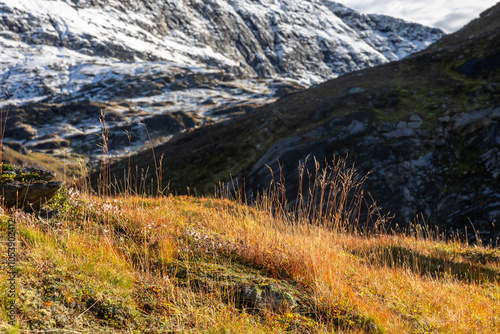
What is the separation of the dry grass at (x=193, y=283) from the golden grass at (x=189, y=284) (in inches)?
0.5

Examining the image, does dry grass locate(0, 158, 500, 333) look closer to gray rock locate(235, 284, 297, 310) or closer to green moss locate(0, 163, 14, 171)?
gray rock locate(235, 284, 297, 310)

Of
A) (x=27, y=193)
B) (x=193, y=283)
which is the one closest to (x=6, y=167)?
(x=27, y=193)

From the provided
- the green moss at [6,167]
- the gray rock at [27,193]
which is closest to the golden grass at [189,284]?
the gray rock at [27,193]

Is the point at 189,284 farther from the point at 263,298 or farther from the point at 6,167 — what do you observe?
the point at 6,167

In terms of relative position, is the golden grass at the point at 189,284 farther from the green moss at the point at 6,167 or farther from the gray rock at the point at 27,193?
the green moss at the point at 6,167

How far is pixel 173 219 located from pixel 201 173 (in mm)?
14679

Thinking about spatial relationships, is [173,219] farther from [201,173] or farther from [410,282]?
[201,173]

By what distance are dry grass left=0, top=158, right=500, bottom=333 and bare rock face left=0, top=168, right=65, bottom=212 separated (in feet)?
0.87

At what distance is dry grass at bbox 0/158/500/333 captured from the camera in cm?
262

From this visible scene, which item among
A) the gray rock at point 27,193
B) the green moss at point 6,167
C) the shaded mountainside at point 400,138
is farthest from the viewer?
the shaded mountainside at point 400,138

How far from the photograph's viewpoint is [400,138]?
47.5ft

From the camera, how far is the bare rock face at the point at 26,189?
383 centimetres

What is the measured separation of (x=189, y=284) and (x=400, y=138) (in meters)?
14.1

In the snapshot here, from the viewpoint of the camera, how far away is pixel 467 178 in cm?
1210
